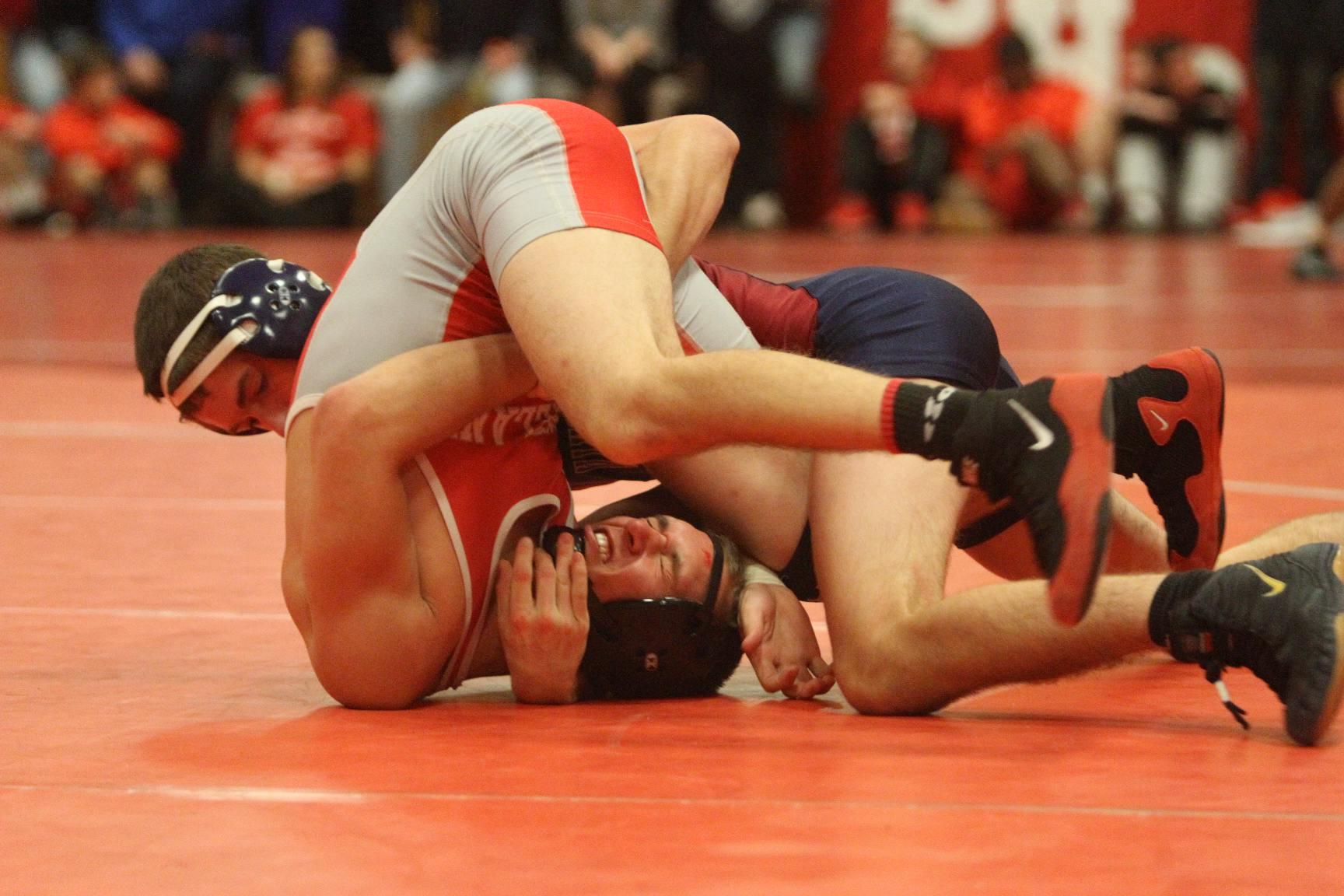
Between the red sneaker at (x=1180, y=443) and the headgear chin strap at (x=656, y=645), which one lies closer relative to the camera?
the headgear chin strap at (x=656, y=645)

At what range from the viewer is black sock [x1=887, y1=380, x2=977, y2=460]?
7.60 ft

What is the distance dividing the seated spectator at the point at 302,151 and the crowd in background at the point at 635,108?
0.06 feet

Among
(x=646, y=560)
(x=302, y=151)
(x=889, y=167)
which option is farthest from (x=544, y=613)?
(x=302, y=151)

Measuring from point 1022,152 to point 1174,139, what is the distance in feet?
3.30

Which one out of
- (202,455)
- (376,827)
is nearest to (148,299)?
(376,827)

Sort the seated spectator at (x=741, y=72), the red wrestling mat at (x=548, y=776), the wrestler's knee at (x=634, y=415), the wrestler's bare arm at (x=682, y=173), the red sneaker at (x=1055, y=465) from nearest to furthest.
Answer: the red wrestling mat at (x=548, y=776) → the red sneaker at (x=1055, y=465) → the wrestler's knee at (x=634, y=415) → the wrestler's bare arm at (x=682, y=173) → the seated spectator at (x=741, y=72)

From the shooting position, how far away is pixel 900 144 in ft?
43.4

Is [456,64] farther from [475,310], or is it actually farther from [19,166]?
[475,310]

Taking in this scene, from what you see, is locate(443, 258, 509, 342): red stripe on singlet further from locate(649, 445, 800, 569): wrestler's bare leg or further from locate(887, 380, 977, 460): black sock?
locate(887, 380, 977, 460): black sock

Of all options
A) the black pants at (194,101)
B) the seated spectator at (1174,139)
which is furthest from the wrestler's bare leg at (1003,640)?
the black pants at (194,101)

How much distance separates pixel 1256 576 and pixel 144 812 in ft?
4.52

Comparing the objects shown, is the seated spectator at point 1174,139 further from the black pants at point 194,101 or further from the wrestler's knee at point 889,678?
the wrestler's knee at point 889,678

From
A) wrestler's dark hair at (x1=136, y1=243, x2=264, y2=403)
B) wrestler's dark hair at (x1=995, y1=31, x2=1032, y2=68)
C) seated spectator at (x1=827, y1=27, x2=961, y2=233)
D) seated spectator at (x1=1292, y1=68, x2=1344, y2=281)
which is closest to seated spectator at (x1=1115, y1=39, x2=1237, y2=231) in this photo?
wrestler's dark hair at (x1=995, y1=31, x2=1032, y2=68)

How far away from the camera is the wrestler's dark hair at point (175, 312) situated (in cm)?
283
